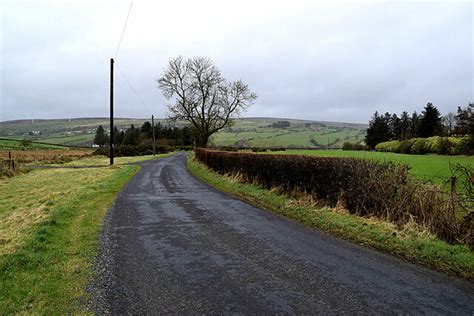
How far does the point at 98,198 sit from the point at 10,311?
9.60 meters

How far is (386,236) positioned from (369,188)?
2092 mm

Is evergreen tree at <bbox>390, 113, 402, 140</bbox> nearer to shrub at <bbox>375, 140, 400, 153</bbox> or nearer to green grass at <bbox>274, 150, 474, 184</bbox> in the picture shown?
shrub at <bbox>375, 140, 400, 153</bbox>

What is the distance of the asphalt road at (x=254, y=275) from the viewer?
4.17 metres

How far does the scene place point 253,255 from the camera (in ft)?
20.2

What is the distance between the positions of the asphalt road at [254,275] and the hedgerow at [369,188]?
187 centimetres

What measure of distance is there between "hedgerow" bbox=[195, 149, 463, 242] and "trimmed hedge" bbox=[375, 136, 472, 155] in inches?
1137

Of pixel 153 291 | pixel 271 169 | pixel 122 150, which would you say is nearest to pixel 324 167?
pixel 271 169

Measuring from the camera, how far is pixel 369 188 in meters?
8.99

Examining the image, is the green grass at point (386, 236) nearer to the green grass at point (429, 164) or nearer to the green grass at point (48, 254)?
the green grass at point (429, 164)

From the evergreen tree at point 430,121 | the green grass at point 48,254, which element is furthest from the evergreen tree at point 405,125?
the green grass at point 48,254

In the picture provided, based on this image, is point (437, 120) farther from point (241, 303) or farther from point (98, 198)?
point (241, 303)

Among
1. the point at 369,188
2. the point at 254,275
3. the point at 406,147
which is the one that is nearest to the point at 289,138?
the point at 406,147

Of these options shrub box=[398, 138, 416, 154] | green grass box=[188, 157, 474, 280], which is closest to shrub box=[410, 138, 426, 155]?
shrub box=[398, 138, 416, 154]

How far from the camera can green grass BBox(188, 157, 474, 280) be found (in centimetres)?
571
